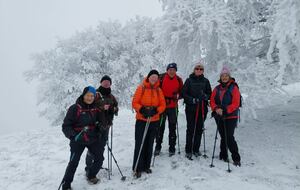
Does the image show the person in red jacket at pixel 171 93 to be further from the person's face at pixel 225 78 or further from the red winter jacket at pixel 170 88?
the person's face at pixel 225 78

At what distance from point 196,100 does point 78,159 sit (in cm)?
325

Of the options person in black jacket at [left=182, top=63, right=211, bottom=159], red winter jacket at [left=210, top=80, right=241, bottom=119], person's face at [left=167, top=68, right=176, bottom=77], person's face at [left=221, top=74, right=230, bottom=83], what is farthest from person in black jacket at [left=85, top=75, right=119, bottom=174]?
person's face at [left=221, top=74, right=230, bottom=83]

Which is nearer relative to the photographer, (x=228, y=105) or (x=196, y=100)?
(x=228, y=105)

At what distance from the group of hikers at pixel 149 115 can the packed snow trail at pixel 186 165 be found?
1.17 feet

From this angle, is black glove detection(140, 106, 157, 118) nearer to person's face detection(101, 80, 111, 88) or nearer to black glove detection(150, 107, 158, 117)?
black glove detection(150, 107, 158, 117)

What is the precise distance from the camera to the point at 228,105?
802 cm

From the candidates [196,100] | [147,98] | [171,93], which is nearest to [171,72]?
[171,93]

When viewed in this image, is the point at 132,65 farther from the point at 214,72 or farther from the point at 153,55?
the point at 214,72

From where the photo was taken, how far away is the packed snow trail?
7.16 meters

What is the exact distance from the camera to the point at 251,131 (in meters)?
11.2

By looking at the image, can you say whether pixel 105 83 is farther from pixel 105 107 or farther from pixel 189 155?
pixel 189 155

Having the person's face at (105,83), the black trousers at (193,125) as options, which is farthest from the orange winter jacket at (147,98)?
the black trousers at (193,125)

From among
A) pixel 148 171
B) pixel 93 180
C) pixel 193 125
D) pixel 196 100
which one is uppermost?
pixel 196 100

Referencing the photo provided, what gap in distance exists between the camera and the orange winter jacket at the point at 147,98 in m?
7.57
